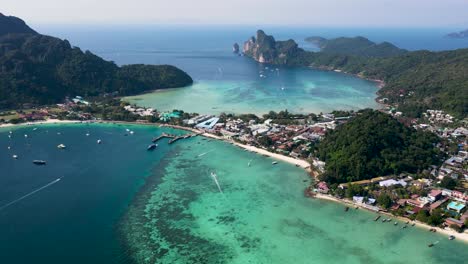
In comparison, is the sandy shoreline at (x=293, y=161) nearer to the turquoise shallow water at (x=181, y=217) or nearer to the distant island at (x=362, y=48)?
the turquoise shallow water at (x=181, y=217)

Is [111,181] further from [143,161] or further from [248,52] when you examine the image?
[248,52]

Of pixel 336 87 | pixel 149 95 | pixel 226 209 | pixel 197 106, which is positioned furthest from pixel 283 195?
pixel 336 87

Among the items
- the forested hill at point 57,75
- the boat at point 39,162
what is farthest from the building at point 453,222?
the forested hill at point 57,75

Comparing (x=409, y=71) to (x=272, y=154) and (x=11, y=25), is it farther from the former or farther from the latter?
(x=11, y=25)

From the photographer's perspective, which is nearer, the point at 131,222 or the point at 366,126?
the point at 131,222

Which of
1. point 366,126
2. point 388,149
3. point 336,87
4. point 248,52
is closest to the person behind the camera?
point 388,149

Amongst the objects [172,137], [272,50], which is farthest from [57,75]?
[272,50]

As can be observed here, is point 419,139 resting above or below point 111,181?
above

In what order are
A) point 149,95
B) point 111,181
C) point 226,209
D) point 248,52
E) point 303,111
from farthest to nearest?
point 248,52 → point 149,95 → point 303,111 → point 111,181 → point 226,209
